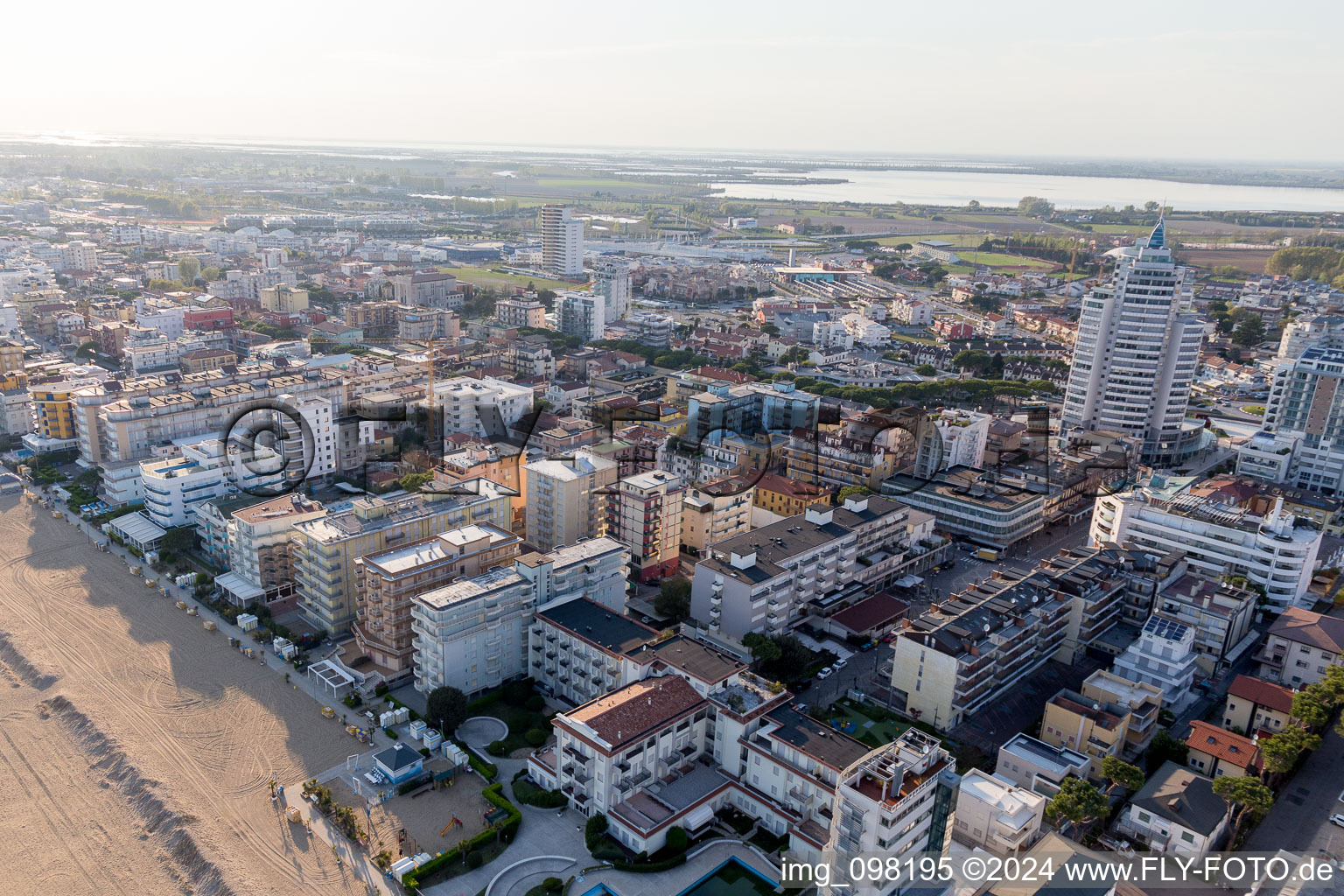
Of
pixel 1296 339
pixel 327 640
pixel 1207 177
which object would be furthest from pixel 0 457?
pixel 1207 177

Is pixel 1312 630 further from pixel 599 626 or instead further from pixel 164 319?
pixel 164 319

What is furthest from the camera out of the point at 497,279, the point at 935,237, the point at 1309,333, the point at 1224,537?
the point at 935,237

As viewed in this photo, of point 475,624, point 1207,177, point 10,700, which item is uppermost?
point 1207,177

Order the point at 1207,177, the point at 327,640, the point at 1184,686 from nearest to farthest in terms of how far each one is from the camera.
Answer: the point at 1184,686 → the point at 327,640 → the point at 1207,177

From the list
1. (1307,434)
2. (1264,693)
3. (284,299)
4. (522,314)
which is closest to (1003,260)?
(522,314)

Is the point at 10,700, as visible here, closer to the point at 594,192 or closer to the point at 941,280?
the point at 941,280

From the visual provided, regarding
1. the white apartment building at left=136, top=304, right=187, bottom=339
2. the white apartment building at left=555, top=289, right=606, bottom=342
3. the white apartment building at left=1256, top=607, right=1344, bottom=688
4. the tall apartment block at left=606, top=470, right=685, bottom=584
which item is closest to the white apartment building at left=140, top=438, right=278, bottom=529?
the tall apartment block at left=606, top=470, right=685, bottom=584

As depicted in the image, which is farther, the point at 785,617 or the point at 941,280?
the point at 941,280
